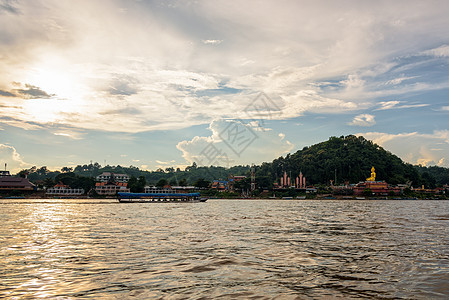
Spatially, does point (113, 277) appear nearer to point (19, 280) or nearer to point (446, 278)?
point (19, 280)

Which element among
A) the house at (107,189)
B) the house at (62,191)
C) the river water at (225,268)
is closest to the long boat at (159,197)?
Answer: the house at (107,189)

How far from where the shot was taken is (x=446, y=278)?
1226 centimetres

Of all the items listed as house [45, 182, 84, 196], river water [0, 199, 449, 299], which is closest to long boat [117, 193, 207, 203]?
house [45, 182, 84, 196]

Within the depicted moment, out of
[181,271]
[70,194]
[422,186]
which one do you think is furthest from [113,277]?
[422,186]

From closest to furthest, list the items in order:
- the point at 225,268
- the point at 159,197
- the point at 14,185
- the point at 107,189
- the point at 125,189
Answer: the point at 225,268
the point at 159,197
the point at 14,185
the point at 107,189
the point at 125,189

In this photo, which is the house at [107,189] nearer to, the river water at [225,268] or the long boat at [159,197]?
the long boat at [159,197]

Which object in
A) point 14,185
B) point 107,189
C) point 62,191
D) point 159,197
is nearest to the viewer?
point 159,197

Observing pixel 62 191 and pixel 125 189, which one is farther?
pixel 125 189

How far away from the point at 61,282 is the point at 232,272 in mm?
6744

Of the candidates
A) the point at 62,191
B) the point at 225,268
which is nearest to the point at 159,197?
the point at 62,191

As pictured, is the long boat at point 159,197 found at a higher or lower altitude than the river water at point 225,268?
lower

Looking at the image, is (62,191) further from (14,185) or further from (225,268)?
(225,268)

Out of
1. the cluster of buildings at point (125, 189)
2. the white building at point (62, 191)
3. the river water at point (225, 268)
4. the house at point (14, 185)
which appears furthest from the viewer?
the white building at point (62, 191)

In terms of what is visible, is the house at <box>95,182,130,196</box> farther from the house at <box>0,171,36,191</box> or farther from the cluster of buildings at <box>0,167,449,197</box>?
the house at <box>0,171,36,191</box>
